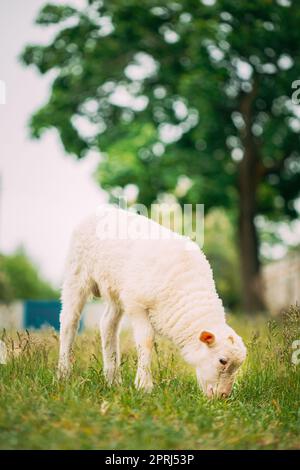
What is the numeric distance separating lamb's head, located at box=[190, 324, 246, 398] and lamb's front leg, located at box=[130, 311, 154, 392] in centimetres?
47

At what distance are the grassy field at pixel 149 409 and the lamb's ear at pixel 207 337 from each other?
482mm

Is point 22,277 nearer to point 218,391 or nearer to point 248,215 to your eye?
point 248,215

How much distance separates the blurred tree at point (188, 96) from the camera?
18.5 m

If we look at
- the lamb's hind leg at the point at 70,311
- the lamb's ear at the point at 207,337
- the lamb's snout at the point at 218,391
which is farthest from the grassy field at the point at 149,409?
the lamb's ear at the point at 207,337

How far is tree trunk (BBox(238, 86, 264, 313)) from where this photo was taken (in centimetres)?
2023

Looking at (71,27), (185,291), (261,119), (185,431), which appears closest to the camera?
(185,431)

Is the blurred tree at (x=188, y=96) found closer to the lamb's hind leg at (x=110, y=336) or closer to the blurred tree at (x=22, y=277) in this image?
the lamb's hind leg at (x=110, y=336)

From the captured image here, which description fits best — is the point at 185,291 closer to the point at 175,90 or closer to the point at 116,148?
the point at 116,148

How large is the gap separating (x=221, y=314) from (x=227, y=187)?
13.1m

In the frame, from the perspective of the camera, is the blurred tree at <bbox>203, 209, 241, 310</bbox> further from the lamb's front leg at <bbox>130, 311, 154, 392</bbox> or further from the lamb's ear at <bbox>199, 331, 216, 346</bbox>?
the lamb's ear at <bbox>199, 331, 216, 346</bbox>

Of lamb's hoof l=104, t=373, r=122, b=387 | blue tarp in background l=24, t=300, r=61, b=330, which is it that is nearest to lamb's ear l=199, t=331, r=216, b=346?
lamb's hoof l=104, t=373, r=122, b=387

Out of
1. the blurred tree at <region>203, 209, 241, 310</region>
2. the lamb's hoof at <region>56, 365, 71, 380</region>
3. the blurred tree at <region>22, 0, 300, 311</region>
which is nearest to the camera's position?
the lamb's hoof at <region>56, 365, 71, 380</region>

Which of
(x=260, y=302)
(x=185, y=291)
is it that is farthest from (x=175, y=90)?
(x=185, y=291)

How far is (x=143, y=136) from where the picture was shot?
19.4 meters
